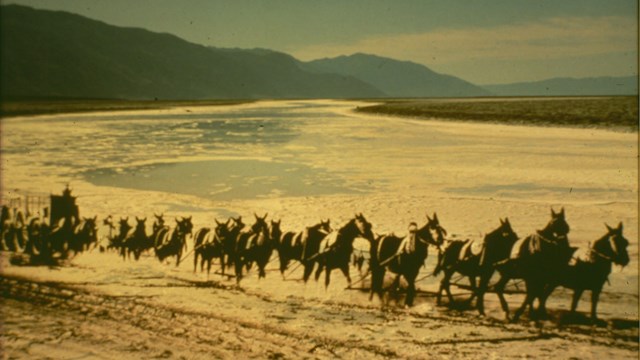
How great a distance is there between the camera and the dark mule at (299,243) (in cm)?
1137

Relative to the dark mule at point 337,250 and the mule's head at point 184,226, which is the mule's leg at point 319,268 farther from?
the mule's head at point 184,226

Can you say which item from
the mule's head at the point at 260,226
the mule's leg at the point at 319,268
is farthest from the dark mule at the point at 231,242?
the mule's leg at the point at 319,268

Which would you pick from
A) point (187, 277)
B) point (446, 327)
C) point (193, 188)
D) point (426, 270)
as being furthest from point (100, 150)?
point (446, 327)

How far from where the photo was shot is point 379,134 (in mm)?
50500

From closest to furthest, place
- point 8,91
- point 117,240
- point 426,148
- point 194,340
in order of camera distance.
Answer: point 194,340 < point 117,240 < point 426,148 < point 8,91

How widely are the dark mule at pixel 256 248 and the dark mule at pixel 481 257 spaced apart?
12.8ft

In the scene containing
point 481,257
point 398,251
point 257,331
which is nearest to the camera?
point 257,331

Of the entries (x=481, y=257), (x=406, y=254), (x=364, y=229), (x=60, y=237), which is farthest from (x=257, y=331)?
(x=60, y=237)

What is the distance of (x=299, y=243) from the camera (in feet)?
38.7

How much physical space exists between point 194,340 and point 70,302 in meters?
3.29

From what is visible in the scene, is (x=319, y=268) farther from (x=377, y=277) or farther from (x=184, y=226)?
(x=184, y=226)

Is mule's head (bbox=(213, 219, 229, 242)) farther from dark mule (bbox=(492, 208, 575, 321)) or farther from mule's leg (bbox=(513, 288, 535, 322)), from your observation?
mule's leg (bbox=(513, 288, 535, 322))

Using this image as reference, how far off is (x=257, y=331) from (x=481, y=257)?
4.03m

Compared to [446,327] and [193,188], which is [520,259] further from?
[193,188]
